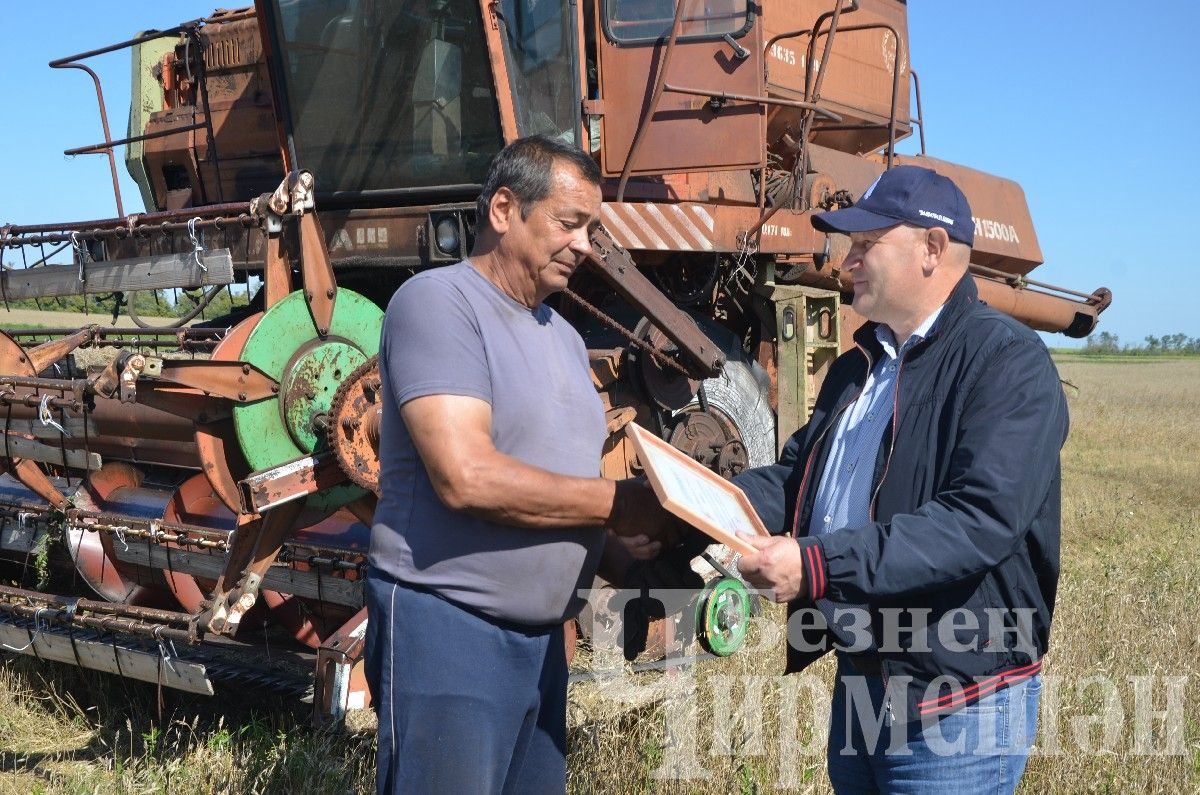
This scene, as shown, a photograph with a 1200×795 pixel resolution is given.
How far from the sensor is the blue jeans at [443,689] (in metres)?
2.22

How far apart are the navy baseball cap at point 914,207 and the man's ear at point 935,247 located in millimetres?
11

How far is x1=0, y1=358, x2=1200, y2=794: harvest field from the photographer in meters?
3.61

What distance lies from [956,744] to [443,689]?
3.27 feet

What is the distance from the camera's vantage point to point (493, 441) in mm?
2215

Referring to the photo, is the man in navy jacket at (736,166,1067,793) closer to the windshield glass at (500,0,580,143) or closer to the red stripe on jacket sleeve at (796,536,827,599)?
the red stripe on jacket sleeve at (796,536,827,599)

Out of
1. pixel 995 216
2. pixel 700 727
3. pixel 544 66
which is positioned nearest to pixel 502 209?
pixel 700 727

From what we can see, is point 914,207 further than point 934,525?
Yes

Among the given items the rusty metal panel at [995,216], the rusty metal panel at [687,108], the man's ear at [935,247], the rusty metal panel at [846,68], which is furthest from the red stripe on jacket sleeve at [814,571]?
the rusty metal panel at [995,216]

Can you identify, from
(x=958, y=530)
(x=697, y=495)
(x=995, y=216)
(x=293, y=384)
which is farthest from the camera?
(x=995, y=216)

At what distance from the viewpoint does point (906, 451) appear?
2189 mm

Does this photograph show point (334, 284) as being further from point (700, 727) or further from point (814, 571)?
point (814, 571)

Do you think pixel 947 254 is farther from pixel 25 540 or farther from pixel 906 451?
pixel 25 540

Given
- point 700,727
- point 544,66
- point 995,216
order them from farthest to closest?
point 995,216 < point 544,66 < point 700,727

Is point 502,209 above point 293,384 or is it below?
above
